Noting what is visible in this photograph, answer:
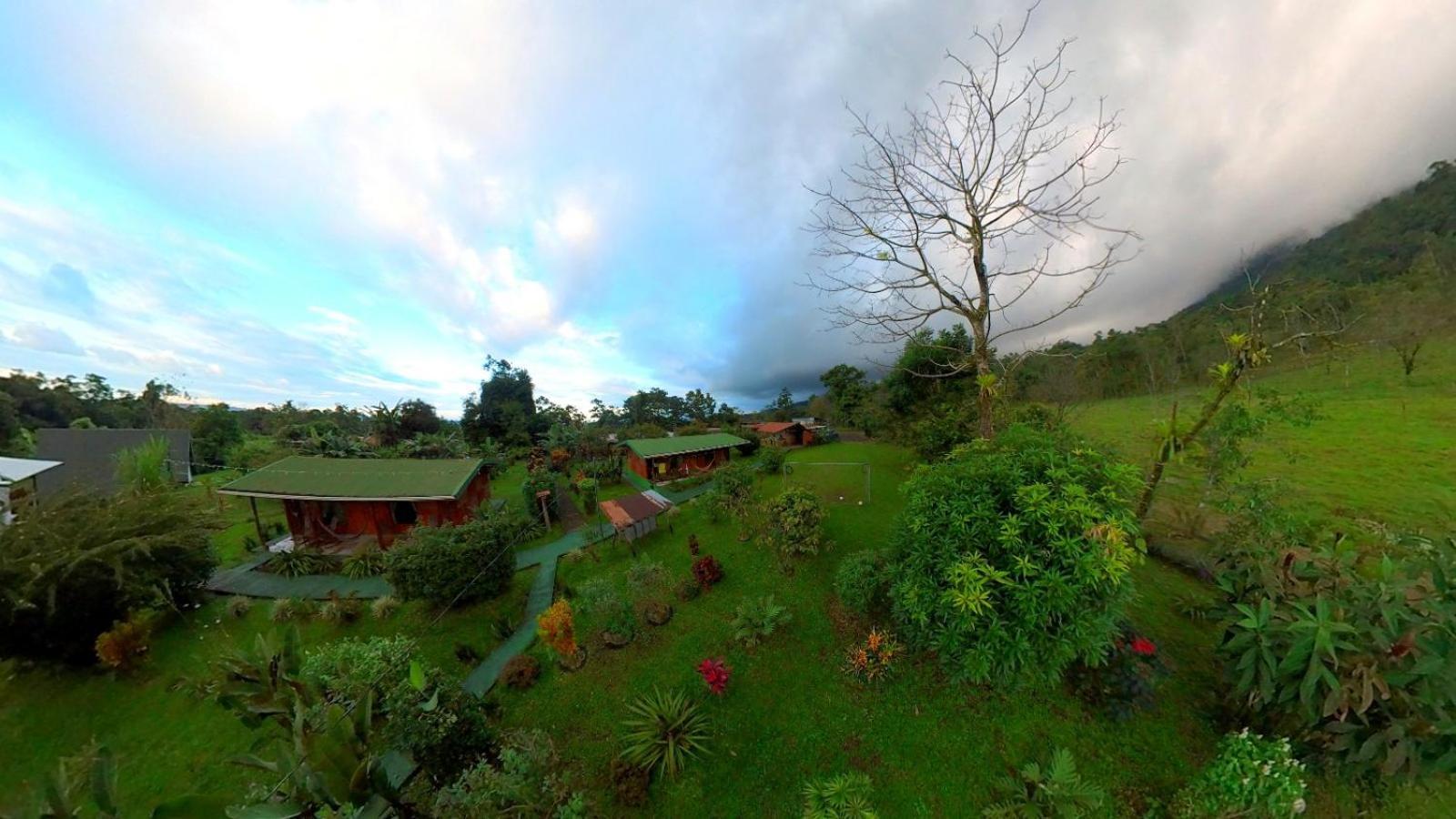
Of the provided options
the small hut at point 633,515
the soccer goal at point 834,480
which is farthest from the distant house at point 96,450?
the soccer goal at point 834,480

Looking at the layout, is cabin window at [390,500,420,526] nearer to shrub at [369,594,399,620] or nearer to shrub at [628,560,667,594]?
shrub at [369,594,399,620]

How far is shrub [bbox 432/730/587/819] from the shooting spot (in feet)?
15.6

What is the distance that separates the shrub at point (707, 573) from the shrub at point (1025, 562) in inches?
234

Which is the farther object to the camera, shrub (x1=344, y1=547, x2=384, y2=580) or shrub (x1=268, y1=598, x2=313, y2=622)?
shrub (x1=344, y1=547, x2=384, y2=580)

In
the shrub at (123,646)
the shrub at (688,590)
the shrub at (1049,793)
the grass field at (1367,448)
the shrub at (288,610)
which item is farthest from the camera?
the shrub at (288,610)

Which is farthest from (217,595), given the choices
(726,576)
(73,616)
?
(726,576)

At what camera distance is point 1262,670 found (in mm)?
4750

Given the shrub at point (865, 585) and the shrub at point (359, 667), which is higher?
the shrub at point (359, 667)

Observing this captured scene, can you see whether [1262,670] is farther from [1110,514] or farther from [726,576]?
[726,576]

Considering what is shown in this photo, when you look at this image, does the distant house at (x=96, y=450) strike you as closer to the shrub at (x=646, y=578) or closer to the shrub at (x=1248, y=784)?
the shrub at (x=646, y=578)

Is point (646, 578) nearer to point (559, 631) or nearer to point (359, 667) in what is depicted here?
point (559, 631)

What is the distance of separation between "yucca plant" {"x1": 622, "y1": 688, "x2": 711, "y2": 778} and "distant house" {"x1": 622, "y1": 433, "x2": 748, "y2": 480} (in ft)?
48.1

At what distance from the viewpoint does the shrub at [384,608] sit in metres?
10.6

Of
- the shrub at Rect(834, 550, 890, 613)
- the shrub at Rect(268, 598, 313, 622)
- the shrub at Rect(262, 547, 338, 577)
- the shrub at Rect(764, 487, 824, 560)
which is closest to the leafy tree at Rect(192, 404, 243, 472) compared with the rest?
the shrub at Rect(262, 547, 338, 577)
